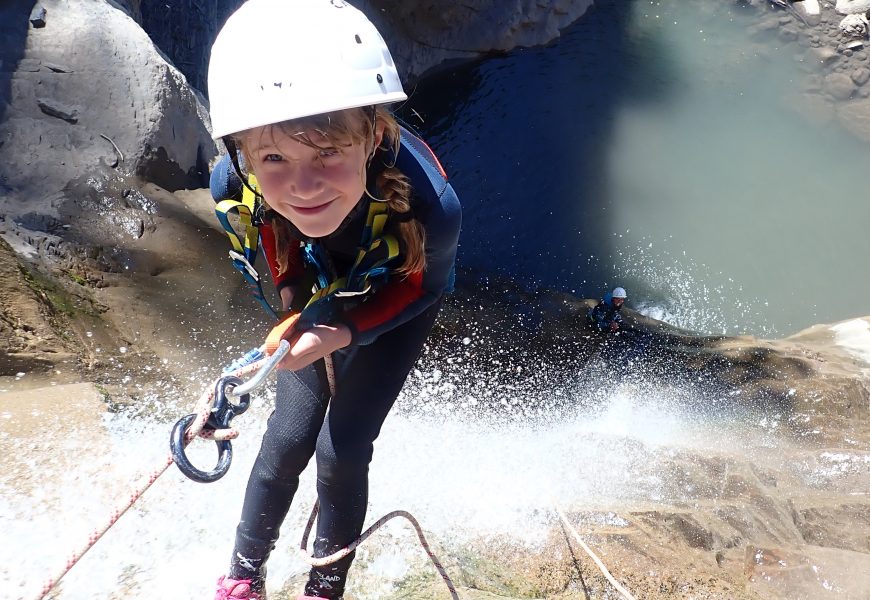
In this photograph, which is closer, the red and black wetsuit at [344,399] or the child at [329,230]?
the child at [329,230]

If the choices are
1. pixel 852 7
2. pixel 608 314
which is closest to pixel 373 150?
pixel 608 314

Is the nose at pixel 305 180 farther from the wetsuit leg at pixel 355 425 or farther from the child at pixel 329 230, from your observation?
the wetsuit leg at pixel 355 425

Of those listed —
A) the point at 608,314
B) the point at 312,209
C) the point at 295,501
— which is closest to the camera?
the point at 312,209

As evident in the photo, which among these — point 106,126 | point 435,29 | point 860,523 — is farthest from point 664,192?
point 106,126

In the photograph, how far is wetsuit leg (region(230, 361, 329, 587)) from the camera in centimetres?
188

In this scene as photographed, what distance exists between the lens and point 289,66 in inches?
57.3

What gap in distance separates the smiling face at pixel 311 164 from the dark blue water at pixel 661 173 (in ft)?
19.2

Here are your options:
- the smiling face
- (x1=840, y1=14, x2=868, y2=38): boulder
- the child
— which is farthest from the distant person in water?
(x1=840, y1=14, x2=868, y2=38): boulder

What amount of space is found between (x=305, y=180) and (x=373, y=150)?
20 centimetres

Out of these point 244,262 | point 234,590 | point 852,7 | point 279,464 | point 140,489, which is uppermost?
point 244,262

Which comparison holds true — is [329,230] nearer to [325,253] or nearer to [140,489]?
[325,253]

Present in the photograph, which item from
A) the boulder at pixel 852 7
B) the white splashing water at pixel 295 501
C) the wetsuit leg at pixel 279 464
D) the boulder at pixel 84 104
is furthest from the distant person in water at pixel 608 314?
the boulder at pixel 852 7

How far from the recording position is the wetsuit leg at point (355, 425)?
6.07 feet

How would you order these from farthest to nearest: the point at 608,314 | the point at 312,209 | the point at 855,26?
the point at 855,26
the point at 608,314
the point at 312,209
